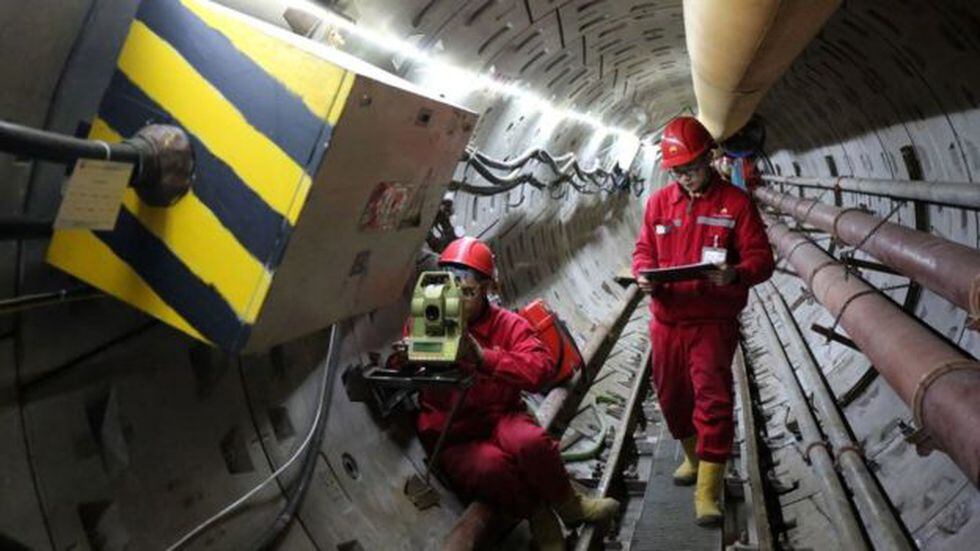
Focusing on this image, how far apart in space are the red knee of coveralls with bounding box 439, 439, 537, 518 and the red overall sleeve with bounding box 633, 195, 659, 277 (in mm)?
1571

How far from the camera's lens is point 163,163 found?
1.92 metres

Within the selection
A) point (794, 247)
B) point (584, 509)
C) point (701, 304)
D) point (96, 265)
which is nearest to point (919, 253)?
point (701, 304)

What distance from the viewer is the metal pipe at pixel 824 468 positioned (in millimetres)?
3129

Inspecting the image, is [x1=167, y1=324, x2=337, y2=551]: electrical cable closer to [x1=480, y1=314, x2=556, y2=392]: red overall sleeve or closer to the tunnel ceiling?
[x1=480, y1=314, x2=556, y2=392]: red overall sleeve

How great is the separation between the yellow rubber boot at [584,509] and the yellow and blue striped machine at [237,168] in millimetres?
1929

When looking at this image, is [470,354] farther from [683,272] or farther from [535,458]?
[683,272]

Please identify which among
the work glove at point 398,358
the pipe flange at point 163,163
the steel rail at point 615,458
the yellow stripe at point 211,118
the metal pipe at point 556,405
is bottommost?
the steel rail at point 615,458

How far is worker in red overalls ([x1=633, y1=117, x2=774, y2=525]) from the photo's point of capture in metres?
3.79

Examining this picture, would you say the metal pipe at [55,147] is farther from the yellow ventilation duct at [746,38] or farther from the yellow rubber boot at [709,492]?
the yellow rubber boot at [709,492]

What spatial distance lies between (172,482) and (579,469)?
3196mm

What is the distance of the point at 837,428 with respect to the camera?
417 cm

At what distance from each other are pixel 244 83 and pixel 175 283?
60cm

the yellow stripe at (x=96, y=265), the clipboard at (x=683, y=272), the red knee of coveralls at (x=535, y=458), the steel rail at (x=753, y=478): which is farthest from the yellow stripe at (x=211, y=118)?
the steel rail at (x=753, y=478)

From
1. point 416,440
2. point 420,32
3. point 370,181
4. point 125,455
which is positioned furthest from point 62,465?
point 420,32
